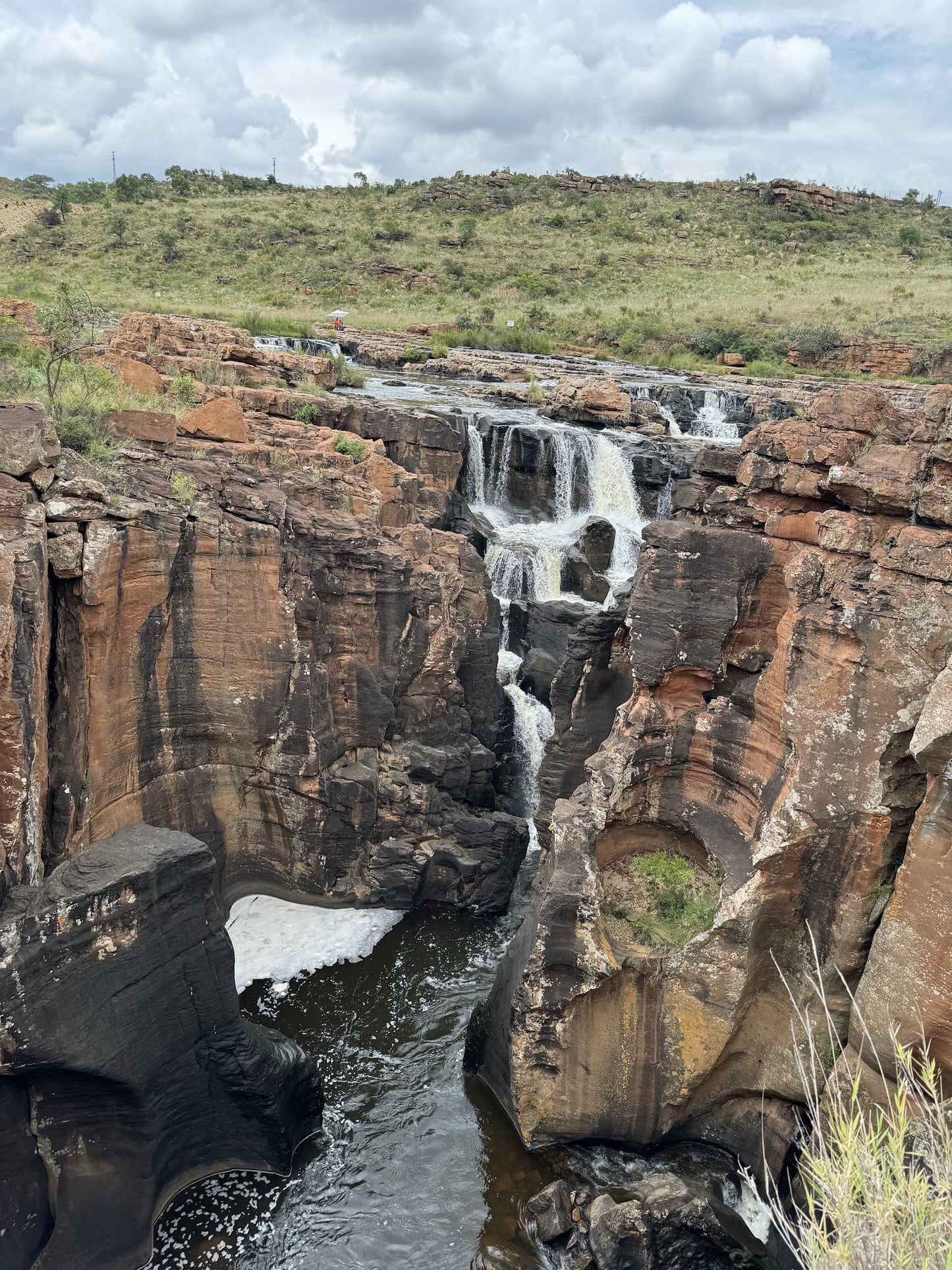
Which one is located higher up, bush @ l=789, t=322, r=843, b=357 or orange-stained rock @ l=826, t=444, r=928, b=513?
bush @ l=789, t=322, r=843, b=357

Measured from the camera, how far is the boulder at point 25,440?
10.8 meters

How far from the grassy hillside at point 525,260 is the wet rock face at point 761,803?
1150 inches

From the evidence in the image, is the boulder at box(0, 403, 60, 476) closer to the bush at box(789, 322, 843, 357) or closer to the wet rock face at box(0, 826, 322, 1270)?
the wet rock face at box(0, 826, 322, 1270)

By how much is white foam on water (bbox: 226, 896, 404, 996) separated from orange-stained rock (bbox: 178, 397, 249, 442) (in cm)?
819

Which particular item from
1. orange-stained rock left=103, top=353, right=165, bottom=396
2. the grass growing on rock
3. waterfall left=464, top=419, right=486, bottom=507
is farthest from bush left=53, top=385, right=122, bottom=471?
waterfall left=464, top=419, right=486, bottom=507

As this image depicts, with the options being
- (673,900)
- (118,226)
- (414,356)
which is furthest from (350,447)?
(118,226)

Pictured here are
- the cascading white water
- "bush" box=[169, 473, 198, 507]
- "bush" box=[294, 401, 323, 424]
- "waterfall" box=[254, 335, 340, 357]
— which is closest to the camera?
"bush" box=[169, 473, 198, 507]

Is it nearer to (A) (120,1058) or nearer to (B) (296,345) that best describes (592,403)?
(B) (296,345)

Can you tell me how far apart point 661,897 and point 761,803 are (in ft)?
6.70

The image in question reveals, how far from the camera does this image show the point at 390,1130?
456 inches

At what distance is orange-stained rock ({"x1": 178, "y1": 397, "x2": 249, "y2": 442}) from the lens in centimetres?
1608

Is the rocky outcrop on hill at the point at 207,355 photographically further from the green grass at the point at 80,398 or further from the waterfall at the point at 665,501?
the waterfall at the point at 665,501

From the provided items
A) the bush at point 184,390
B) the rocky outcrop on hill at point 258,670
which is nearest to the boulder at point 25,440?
the rocky outcrop on hill at point 258,670

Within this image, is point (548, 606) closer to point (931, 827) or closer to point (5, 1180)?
point (931, 827)
